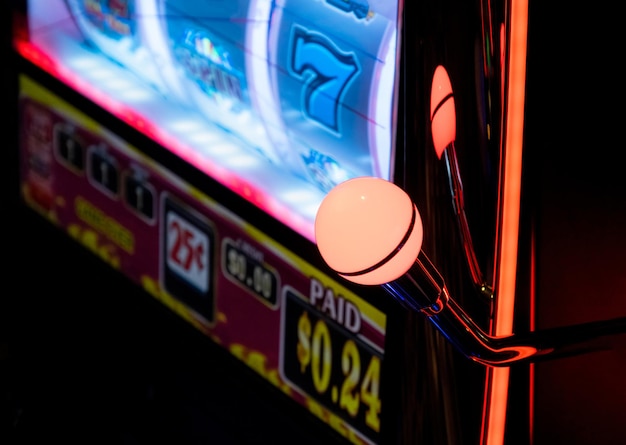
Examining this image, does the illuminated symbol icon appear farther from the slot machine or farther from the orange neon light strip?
the orange neon light strip

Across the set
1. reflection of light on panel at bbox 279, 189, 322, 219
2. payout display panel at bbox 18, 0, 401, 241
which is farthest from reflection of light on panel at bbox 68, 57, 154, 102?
reflection of light on panel at bbox 279, 189, 322, 219

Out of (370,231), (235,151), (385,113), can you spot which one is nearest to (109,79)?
(235,151)

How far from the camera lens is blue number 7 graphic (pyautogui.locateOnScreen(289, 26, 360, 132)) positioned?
2.00m

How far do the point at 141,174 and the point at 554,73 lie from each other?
1.37m

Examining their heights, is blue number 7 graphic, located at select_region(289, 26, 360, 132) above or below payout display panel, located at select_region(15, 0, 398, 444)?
above

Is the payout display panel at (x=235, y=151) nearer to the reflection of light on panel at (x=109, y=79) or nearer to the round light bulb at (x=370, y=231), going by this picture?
the reflection of light on panel at (x=109, y=79)

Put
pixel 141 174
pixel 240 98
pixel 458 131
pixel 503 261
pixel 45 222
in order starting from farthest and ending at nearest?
pixel 45 222
pixel 141 174
pixel 240 98
pixel 458 131
pixel 503 261

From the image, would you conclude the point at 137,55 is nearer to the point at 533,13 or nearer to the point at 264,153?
the point at 264,153

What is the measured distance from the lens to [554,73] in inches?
60.5

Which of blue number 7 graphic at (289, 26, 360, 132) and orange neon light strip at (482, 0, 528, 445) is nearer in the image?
orange neon light strip at (482, 0, 528, 445)

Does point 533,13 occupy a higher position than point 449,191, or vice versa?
point 533,13

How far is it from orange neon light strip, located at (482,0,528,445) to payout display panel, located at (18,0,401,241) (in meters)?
A: 0.44

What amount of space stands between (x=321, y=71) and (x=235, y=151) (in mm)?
391

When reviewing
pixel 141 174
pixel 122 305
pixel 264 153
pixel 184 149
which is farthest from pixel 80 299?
pixel 264 153
